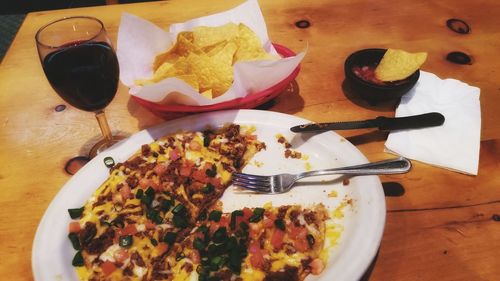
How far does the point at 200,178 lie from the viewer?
5.08ft

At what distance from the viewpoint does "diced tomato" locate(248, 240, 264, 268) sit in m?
1.25

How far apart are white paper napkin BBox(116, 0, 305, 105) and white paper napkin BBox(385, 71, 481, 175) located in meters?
0.54

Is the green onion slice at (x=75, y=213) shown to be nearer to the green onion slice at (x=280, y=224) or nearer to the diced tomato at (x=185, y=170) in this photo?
the diced tomato at (x=185, y=170)

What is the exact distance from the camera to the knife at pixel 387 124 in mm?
1648

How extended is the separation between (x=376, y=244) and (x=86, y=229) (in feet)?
2.96

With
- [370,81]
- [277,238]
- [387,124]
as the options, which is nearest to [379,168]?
[387,124]

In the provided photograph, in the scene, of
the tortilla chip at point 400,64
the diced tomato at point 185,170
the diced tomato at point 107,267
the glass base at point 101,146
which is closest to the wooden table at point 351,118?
the glass base at point 101,146

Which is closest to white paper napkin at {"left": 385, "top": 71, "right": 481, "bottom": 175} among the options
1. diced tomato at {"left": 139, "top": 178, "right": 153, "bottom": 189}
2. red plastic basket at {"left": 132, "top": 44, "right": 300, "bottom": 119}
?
red plastic basket at {"left": 132, "top": 44, "right": 300, "bottom": 119}

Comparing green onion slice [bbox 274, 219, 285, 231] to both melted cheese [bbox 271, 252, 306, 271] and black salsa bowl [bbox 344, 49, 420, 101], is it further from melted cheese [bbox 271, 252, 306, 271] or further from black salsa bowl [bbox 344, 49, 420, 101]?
black salsa bowl [bbox 344, 49, 420, 101]

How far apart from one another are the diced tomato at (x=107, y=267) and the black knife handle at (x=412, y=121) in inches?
44.1

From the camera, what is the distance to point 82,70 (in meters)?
1.43

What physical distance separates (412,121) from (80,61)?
1.29 meters

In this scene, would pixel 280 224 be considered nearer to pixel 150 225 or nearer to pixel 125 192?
pixel 150 225

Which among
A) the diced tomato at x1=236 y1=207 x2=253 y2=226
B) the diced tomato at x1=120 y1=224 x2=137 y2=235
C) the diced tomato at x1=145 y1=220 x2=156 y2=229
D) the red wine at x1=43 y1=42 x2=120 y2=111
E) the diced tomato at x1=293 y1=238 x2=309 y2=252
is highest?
the red wine at x1=43 y1=42 x2=120 y2=111
